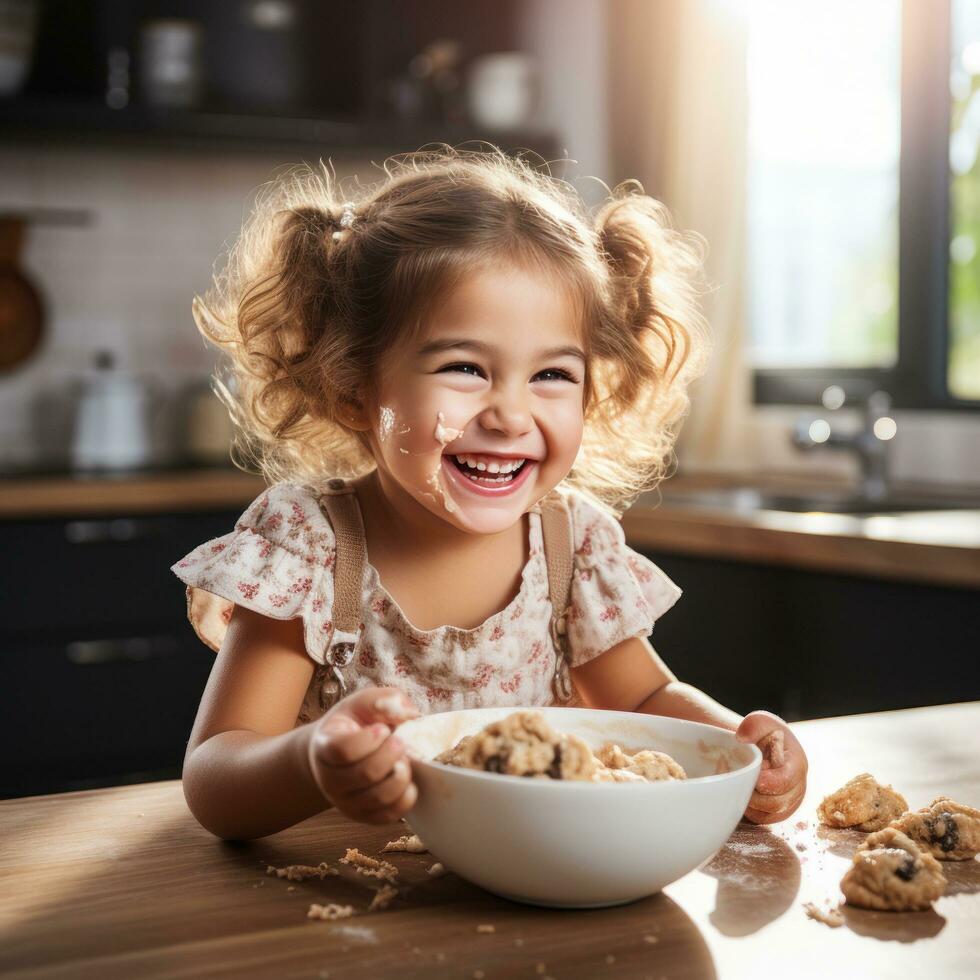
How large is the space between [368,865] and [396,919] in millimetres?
96

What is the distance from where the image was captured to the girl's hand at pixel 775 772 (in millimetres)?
892

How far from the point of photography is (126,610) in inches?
114

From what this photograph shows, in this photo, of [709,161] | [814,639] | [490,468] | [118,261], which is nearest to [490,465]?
[490,468]

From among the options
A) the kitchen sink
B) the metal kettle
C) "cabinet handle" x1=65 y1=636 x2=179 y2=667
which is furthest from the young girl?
the metal kettle

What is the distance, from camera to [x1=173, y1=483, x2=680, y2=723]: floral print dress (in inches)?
46.9

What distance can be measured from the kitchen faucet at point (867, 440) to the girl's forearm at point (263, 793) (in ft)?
6.98

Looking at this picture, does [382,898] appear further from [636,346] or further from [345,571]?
[636,346]

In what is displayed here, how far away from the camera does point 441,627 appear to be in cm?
128

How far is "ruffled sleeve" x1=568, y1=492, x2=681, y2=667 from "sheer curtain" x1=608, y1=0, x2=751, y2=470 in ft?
6.87

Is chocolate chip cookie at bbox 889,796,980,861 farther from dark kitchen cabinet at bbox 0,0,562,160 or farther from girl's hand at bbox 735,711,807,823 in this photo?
dark kitchen cabinet at bbox 0,0,562,160

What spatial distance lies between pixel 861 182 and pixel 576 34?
1.14 metres

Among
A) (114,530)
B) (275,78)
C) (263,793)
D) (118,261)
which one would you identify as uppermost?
(275,78)

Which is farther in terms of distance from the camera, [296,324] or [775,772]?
[296,324]

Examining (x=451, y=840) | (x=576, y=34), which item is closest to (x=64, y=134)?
(x=576, y=34)
